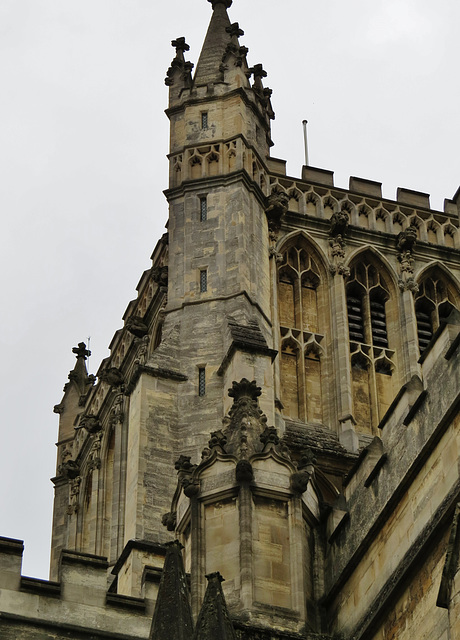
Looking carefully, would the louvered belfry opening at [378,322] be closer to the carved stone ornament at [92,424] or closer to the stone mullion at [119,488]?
the stone mullion at [119,488]

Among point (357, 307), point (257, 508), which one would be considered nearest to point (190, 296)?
point (357, 307)

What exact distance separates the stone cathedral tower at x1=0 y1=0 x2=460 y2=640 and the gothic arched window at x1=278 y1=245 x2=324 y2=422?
0.04 meters

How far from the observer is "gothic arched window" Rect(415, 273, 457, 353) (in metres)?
29.6

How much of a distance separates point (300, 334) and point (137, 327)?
346 cm

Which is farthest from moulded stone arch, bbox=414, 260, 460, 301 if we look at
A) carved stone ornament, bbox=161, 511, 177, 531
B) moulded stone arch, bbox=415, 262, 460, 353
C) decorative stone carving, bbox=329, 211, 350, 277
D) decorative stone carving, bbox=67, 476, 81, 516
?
carved stone ornament, bbox=161, 511, 177, 531

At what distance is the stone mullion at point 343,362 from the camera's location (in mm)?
27188

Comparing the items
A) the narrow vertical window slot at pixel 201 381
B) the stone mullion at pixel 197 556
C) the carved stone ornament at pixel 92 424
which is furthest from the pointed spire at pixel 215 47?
the stone mullion at pixel 197 556

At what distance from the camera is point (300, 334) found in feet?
94.1

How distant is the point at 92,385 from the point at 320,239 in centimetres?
743

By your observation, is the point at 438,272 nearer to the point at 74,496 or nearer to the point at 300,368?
the point at 300,368

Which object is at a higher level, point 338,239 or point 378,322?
point 338,239

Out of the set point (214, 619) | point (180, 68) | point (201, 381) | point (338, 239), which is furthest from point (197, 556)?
point (180, 68)

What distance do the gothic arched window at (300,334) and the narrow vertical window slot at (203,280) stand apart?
219 cm

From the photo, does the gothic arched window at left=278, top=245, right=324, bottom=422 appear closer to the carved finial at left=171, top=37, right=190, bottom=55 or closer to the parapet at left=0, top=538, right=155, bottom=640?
the carved finial at left=171, top=37, right=190, bottom=55
